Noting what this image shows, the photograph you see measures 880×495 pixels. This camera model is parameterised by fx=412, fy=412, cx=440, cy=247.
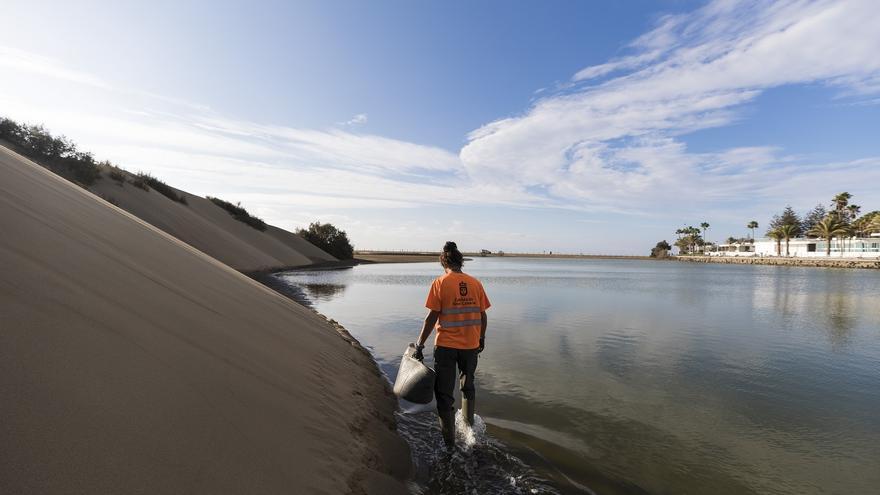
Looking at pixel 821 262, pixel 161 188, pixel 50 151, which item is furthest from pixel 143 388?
pixel 821 262

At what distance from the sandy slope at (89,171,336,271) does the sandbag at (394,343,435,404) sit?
26.3 metres

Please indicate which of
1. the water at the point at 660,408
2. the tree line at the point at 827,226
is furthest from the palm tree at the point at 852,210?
the water at the point at 660,408

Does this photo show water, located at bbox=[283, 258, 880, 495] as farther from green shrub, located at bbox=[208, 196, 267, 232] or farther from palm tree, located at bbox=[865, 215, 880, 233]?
palm tree, located at bbox=[865, 215, 880, 233]

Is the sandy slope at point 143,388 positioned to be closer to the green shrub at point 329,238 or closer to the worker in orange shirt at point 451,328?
the worker in orange shirt at point 451,328

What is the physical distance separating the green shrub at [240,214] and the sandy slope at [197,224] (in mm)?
4623

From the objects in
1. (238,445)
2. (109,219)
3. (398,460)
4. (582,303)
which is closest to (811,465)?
(398,460)

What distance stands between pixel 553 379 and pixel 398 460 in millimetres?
4649

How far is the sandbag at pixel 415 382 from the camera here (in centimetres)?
518

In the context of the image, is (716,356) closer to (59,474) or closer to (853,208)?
(59,474)

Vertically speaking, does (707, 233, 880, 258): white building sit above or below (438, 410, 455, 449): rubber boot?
Answer: above

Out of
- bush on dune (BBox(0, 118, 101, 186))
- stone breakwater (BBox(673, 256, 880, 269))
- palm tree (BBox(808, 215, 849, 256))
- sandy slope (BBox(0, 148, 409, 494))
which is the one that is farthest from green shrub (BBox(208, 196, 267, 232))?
palm tree (BBox(808, 215, 849, 256))

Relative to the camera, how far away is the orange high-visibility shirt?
4910 millimetres

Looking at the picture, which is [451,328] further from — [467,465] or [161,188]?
[161,188]

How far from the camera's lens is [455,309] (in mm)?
4910
